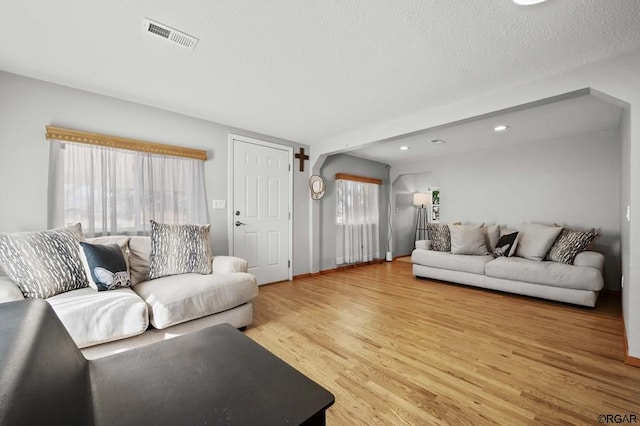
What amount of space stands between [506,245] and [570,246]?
0.69 metres

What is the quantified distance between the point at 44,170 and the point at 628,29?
178 inches

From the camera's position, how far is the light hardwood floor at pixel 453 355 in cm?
147

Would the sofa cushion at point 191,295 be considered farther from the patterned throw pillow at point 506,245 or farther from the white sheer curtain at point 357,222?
the patterned throw pillow at point 506,245

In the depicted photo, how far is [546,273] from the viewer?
321cm

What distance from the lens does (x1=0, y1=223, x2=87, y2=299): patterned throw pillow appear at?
179 centimetres

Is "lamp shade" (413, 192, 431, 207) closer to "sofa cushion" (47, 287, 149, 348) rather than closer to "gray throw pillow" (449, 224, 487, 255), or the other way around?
"gray throw pillow" (449, 224, 487, 255)

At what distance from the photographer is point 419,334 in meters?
2.36

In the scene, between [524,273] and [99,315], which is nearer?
[99,315]

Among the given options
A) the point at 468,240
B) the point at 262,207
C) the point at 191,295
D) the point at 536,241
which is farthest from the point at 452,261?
the point at 191,295

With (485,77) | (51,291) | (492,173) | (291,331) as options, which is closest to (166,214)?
(51,291)

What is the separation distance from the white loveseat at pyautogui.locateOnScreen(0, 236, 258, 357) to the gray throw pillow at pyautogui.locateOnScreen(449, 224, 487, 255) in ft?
10.7

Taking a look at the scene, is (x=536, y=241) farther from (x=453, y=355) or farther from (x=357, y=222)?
(x=357, y=222)

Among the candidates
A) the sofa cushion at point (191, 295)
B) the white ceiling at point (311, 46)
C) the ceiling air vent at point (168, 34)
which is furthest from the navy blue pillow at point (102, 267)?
the ceiling air vent at point (168, 34)

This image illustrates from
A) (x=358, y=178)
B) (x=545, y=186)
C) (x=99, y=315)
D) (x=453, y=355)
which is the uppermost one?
(x=358, y=178)
